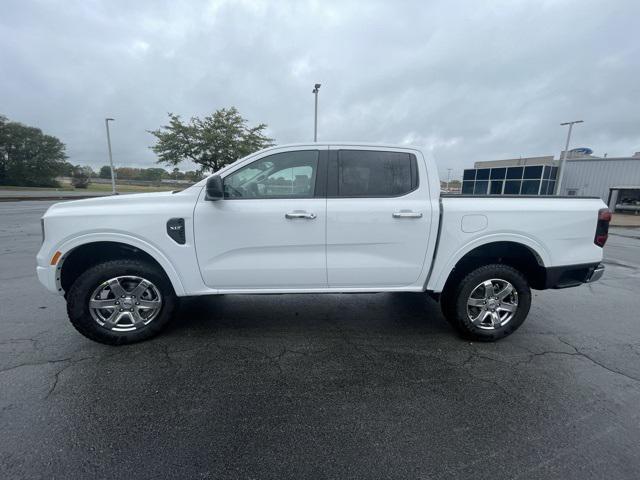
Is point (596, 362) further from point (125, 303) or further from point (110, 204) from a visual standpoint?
point (110, 204)

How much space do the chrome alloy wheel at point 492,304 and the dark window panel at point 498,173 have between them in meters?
34.4

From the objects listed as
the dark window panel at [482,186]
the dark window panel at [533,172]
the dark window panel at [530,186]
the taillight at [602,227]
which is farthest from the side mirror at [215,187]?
the dark window panel at [482,186]

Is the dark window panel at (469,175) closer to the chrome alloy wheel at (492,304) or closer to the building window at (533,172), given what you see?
the building window at (533,172)

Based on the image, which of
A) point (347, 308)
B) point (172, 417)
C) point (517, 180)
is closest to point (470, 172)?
point (517, 180)

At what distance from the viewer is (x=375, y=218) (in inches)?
118

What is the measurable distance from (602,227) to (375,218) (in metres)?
2.34

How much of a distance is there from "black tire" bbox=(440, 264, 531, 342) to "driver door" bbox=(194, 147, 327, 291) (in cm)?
138

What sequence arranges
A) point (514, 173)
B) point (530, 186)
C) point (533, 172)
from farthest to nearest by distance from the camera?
1. point (514, 173)
2. point (530, 186)
3. point (533, 172)

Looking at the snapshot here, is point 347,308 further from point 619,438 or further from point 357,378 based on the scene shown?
point 619,438

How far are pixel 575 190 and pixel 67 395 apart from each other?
116 feet

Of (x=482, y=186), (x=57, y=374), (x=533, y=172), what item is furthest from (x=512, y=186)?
(x=57, y=374)

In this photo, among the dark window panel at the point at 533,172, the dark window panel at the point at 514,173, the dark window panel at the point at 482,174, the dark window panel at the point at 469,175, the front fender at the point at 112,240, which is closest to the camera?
the front fender at the point at 112,240

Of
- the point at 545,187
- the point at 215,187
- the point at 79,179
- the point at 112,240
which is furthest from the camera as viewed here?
the point at 79,179

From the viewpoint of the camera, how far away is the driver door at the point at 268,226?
294 centimetres
